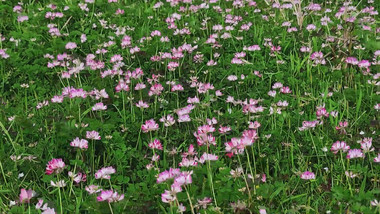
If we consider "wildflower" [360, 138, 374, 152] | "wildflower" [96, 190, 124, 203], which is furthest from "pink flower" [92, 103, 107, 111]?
"wildflower" [360, 138, 374, 152]

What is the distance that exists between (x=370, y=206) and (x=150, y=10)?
3.07 meters

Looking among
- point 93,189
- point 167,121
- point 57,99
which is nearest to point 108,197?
point 93,189

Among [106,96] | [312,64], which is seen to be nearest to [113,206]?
[106,96]

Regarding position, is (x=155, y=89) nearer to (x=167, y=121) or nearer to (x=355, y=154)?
(x=167, y=121)

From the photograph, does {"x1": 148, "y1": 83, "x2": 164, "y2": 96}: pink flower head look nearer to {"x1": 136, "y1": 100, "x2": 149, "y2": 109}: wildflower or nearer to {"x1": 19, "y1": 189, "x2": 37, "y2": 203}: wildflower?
{"x1": 136, "y1": 100, "x2": 149, "y2": 109}: wildflower

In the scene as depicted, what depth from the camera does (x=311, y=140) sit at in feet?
8.52

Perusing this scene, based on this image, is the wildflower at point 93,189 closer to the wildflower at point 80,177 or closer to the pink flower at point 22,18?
the wildflower at point 80,177

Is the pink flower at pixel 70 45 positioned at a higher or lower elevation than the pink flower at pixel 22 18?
lower

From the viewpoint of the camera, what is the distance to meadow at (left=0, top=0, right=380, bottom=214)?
2.17m

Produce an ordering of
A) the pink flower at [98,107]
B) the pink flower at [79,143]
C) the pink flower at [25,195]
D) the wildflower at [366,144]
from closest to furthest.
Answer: the pink flower at [25,195] < the wildflower at [366,144] < the pink flower at [79,143] < the pink flower at [98,107]

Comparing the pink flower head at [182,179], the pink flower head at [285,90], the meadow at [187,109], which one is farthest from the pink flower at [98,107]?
the pink flower head at [285,90]

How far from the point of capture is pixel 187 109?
281cm

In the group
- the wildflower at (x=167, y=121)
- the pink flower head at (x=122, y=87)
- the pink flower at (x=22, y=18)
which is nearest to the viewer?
the wildflower at (x=167, y=121)

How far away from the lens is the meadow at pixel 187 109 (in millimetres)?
2172
